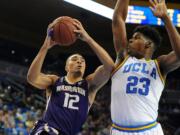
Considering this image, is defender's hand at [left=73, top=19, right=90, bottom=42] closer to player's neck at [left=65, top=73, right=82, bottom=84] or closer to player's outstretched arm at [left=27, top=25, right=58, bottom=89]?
player's outstretched arm at [left=27, top=25, right=58, bottom=89]

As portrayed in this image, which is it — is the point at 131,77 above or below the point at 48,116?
above

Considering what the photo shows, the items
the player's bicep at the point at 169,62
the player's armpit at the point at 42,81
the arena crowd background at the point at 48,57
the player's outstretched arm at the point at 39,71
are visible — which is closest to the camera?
the player's bicep at the point at 169,62

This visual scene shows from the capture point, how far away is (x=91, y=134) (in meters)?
12.6

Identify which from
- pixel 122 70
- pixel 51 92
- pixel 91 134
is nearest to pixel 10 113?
pixel 91 134

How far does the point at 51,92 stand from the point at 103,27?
39.6 ft

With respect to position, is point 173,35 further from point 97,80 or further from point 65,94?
point 65,94

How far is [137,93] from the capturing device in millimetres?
3439

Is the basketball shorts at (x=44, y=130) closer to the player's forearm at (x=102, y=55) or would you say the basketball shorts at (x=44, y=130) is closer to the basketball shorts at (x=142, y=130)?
the basketball shorts at (x=142, y=130)

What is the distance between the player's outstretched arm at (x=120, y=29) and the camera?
145 inches

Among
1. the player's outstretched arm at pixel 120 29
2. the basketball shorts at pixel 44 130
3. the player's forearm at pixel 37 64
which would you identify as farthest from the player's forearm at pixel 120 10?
the basketball shorts at pixel 44 130

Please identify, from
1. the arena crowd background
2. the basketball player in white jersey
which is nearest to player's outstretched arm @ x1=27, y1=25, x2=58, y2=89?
the basketball player in white jersey

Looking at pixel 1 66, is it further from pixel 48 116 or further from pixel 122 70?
pixel 122 70

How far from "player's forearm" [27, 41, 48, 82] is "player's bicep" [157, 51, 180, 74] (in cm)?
122

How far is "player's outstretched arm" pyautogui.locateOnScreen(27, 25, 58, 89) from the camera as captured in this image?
13.5 feet
